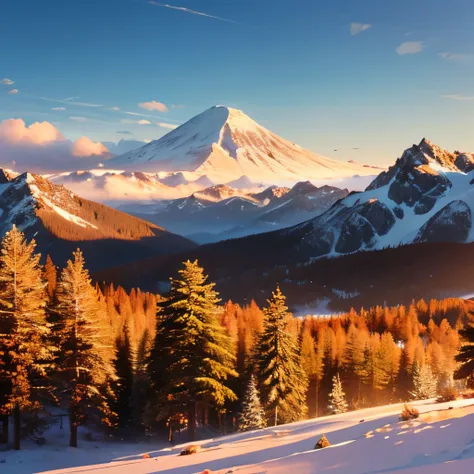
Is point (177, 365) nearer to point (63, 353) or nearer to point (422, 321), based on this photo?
point (63, 353)

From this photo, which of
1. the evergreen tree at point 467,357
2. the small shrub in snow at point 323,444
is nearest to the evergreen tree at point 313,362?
the evergreen tree at point 467,357

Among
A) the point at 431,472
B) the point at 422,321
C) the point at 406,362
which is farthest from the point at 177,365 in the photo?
the point at 422,321

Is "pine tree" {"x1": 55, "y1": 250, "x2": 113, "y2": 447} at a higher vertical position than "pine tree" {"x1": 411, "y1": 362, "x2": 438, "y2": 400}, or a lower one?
higher

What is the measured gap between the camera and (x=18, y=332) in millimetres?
26953

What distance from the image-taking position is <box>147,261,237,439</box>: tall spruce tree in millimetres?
29359

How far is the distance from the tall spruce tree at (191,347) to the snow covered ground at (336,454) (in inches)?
199

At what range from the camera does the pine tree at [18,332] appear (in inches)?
1046

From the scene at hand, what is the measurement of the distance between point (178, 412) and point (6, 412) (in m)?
9.90

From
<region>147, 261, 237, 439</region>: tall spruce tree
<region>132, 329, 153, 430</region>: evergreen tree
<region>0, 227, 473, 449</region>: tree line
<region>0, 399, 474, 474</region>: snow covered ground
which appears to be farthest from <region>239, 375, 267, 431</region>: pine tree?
<region>0, 399, 474, 474</region>: snow covered ground

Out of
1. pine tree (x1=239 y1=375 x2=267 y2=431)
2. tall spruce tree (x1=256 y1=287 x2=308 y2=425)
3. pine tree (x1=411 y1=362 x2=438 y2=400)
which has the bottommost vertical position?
pine tree (x1=411 y1=362 x2=438 y2=400)

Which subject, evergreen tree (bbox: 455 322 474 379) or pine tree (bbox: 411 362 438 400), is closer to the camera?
evergreen tree (bbox: 455 322 474 379)

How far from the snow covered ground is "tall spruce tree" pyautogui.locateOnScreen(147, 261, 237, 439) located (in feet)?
16.6

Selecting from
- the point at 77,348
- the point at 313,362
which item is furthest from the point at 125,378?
the point at 313,362

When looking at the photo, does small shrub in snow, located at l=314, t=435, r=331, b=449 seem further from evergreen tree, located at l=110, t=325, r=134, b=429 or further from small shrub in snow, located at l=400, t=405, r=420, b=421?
evergreen tree, located at l=110, t=325, r=134, b=429
